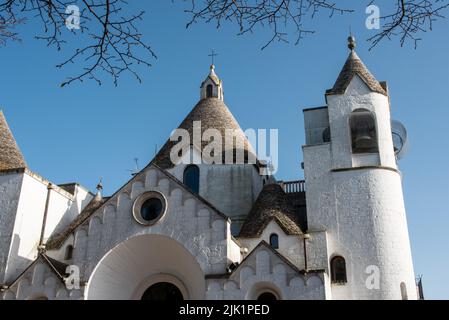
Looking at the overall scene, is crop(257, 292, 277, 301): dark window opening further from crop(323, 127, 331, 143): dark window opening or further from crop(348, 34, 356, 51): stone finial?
crop(348, 34, 356, 51): stone finial

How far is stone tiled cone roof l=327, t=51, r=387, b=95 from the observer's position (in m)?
25.2

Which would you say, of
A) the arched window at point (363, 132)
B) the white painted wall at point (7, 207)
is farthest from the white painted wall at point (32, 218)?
the arched window at point (363, 132)

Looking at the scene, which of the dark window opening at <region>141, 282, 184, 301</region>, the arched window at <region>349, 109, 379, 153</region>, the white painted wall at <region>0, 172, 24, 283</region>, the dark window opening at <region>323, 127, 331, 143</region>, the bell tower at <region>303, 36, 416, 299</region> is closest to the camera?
the bell tower at <region>303, 36, 416, 299</region>

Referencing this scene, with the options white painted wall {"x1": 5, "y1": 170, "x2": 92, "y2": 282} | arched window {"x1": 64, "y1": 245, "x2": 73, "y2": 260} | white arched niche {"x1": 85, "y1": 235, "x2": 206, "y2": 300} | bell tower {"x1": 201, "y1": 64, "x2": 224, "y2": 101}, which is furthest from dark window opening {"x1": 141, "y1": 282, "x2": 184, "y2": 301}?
bell tower {"x1": 201, "y1": 64, "x2": 224, "y2": 101}

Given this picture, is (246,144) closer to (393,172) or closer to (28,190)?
(393,172)

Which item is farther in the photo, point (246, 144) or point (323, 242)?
point (246, 144)

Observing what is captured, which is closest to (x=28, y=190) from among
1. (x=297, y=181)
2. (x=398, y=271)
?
(x=297, y=181)

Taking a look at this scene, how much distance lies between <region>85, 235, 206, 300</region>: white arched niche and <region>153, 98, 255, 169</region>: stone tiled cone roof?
261 inches

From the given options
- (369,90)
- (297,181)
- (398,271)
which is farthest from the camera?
(297,181)

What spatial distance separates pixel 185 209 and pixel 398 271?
889 centimetres

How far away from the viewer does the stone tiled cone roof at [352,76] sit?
2519 cm

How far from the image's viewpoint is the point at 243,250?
2194cm

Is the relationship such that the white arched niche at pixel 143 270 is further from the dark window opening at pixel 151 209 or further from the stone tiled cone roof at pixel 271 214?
the stone tiled cone roof at pixel 271 214
